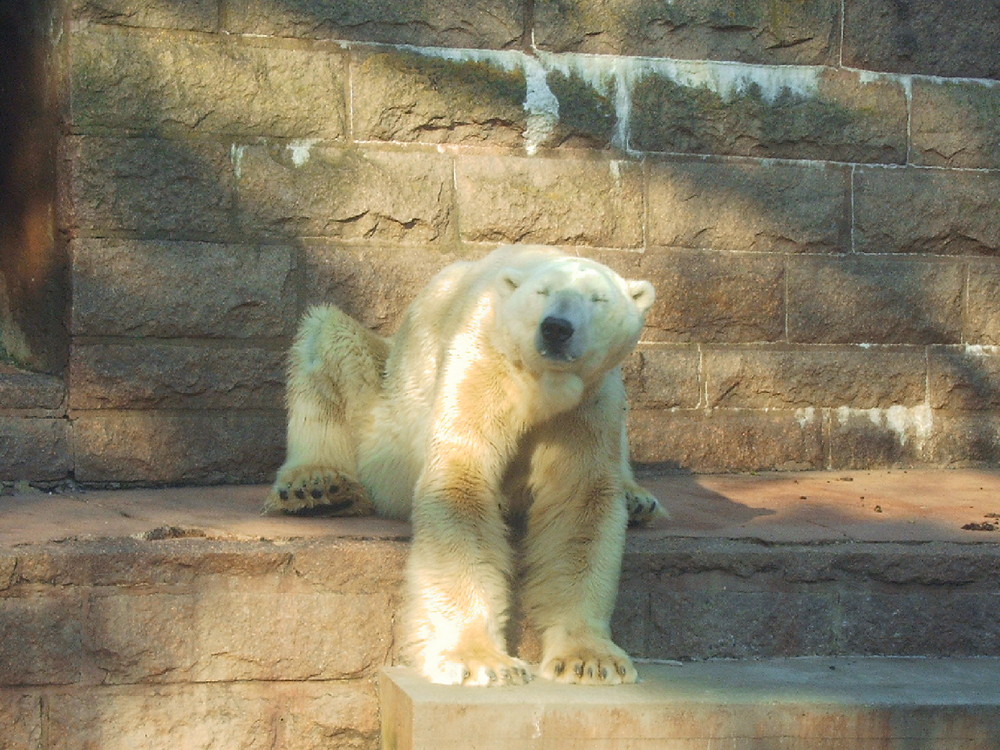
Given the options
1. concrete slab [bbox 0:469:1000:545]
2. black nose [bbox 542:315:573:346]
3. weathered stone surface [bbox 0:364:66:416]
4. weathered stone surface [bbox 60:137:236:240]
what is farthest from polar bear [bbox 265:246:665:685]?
weathered stone surface [bbox 60:137:236:240]

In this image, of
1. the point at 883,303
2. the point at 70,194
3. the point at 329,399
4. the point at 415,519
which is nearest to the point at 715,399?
the point at 883,303

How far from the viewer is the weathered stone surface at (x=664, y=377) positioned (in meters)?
5.34

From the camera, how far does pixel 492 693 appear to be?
10.3 feet

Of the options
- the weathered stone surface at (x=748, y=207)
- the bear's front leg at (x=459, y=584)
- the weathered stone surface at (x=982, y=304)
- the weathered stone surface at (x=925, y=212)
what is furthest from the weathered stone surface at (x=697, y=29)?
the bear's front leg at (x=459, y=584)

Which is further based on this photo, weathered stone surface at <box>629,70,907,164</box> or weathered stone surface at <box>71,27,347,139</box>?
weathered stone surface at <box>629,70,907,164</box>

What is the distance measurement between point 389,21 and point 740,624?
2.57 meters

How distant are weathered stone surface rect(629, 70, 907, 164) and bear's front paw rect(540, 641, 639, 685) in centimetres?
254

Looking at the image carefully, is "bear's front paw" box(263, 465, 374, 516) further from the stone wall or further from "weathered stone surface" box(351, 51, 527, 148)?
"weathered stone surface" box(351, 51, 527, 148)

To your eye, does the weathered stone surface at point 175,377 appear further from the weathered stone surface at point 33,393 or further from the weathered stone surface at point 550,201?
the weathered stone surface at point 550,201

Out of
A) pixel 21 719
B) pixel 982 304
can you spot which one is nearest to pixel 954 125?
pixel 982 304

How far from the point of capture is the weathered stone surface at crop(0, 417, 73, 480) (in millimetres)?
4652

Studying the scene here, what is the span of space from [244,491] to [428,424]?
1211 millimetres

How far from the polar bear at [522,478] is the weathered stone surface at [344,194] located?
100 cm

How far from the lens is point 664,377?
17.6 ft
